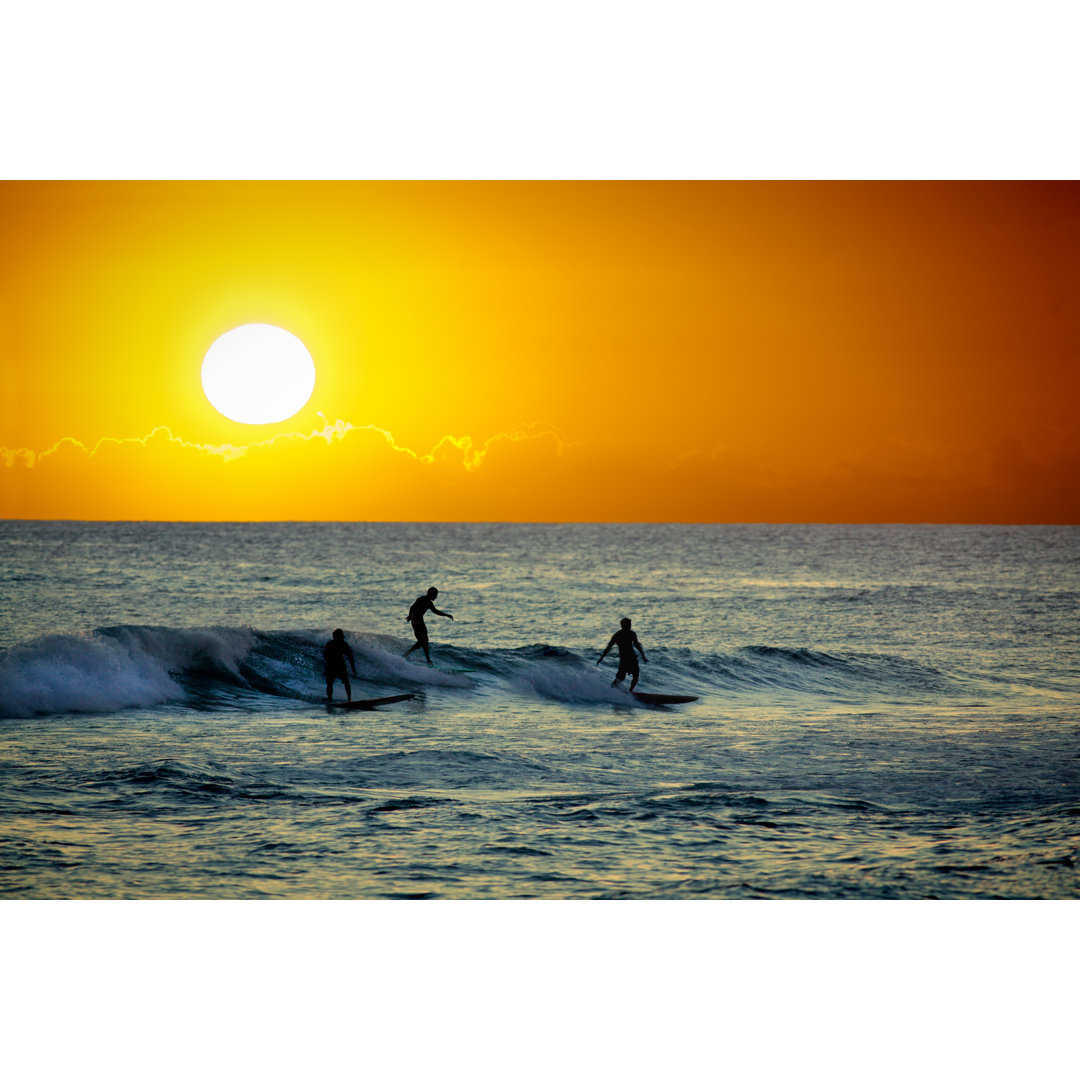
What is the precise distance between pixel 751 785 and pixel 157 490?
902 centimetres

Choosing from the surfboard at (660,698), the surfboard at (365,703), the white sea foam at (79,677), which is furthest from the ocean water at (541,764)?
the surfboard at (365,703)

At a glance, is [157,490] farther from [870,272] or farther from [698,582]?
[698,582]

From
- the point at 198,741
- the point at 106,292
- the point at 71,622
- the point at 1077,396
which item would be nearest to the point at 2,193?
the point at 106,292

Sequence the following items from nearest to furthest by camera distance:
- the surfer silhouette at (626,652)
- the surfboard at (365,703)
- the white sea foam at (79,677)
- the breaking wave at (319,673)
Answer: the white sea foam at (79,677), the breaking wave at (319,673), the surfboard at (365,703), the surfer silhouette at (626,652)

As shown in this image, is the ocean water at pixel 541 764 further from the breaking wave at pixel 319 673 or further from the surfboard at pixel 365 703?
the surfboard at pixel 365 703

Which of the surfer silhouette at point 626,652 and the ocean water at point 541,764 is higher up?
the surfer silhouette at point 626,652

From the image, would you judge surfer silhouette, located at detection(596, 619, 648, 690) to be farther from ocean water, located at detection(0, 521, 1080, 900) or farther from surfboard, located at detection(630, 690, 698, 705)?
ocean water, located at detection(0, 521, 1080, 900)

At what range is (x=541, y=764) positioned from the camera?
33.7 ft

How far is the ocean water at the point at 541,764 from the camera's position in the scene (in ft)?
22.0

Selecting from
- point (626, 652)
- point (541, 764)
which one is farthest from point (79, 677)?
point (626, 652)

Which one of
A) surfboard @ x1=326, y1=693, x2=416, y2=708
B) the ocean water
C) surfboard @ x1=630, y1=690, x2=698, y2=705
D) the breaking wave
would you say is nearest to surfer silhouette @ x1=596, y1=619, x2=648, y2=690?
surfboard @ x1=630, y1=690, x2=698, y2=705

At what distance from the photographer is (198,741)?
11414 millimetres

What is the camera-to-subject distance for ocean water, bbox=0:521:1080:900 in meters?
6.70

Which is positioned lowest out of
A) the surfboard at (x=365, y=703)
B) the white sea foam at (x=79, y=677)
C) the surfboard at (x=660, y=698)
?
the surfboard at (x=660, y=698)
